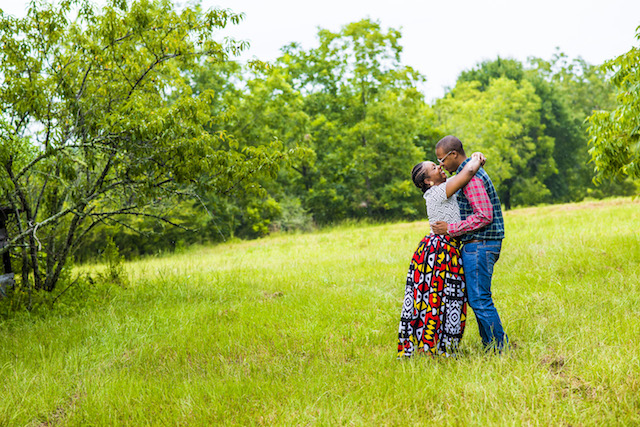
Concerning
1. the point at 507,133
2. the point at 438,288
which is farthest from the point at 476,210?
the point at 507,133

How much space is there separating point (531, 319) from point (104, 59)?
682cm

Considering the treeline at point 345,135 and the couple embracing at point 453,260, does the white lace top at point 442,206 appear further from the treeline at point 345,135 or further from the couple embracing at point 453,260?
the treeline at point 345,135

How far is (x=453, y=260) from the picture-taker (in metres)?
4.14

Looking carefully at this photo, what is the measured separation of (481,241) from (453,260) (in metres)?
0.30

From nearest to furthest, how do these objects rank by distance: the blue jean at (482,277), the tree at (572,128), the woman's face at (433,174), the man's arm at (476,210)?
1. the man's arm at (476,210)
2. the blue jean at (482,277)
3. the woman's face at (433,174)
4. the tree at (572,128)

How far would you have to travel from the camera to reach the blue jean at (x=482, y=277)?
157 inches

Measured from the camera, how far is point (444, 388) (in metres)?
3.57

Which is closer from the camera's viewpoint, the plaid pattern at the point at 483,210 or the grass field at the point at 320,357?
the grass field at the point at 320,357

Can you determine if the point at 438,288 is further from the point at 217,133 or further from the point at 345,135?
the point at 345,135

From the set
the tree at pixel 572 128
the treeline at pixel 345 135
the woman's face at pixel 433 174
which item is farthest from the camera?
the tree at pixel 572 128

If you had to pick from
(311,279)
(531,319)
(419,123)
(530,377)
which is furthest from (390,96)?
(530,377)

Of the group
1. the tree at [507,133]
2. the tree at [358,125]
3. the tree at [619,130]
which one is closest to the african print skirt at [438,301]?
the tree at [619,130]

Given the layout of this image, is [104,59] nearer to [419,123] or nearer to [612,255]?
[612,255]

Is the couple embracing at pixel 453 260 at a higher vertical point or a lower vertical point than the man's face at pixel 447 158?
lower
